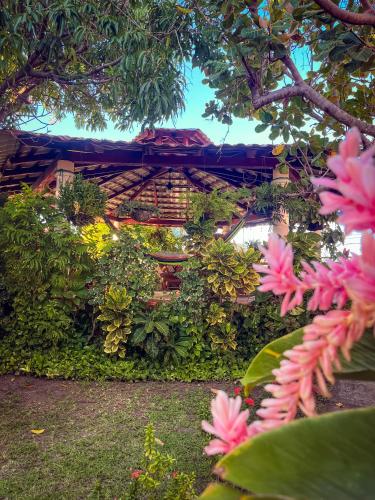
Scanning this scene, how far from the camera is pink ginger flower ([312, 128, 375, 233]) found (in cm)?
30

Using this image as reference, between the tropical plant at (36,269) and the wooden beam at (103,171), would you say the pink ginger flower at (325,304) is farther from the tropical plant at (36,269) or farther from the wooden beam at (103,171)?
the wooden beam at (103,171)

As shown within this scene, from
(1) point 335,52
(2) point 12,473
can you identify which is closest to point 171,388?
(2) point 12,473

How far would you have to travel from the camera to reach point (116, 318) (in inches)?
187

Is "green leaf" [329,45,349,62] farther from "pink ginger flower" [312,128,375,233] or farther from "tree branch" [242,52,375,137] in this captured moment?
"pink ginger flower" [312,128,375,233]

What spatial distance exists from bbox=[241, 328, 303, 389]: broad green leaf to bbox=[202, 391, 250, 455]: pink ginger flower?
0.13 m

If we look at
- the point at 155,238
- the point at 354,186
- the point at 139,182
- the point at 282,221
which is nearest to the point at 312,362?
the point at 354,186

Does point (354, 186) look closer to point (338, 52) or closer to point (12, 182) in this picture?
point (338, 52)

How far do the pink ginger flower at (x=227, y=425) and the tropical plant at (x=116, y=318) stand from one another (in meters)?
4.38

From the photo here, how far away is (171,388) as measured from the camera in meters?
4.38

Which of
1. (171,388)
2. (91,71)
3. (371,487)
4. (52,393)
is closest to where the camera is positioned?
(371,487)

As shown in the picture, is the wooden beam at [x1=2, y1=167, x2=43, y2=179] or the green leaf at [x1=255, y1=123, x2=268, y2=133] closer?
the green leaf at [x1=255, y1=123, x2=268, y2=133]

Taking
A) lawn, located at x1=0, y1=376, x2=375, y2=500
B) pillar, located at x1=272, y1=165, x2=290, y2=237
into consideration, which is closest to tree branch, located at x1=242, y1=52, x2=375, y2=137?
lawn, located at x1=0, y1=376, x2=375, y2=500

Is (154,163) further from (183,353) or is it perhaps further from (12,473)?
(12,473)

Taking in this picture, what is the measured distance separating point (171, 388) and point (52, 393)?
128 cm
